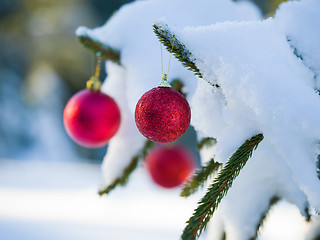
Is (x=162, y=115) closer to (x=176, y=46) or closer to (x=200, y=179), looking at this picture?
(x=176, y=46)

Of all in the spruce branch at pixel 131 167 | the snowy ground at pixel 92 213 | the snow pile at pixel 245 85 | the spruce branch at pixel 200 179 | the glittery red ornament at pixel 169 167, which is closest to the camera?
the snow pile at pixel 245 85

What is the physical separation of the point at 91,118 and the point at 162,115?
0.94 feet

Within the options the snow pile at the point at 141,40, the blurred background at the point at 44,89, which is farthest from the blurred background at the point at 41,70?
the snow pile at the point at 141,40


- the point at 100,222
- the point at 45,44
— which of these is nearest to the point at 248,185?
the point at 100,222

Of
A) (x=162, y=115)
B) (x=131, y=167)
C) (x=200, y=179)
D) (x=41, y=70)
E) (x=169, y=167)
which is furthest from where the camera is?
(x=41, y=70)

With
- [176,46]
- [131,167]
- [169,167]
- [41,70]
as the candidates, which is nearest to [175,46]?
[176,46]

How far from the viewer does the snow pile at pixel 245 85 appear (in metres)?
0.40

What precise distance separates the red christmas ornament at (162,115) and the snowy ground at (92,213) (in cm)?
70

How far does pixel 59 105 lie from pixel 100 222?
3.59 meters

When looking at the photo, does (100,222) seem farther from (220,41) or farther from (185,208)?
(220,41)

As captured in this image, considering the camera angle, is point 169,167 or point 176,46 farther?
point 169,167

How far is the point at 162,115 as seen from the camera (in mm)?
407

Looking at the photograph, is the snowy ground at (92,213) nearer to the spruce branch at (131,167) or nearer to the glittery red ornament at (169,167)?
the glittery red ornament at (169,167)

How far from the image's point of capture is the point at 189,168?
1.02m
